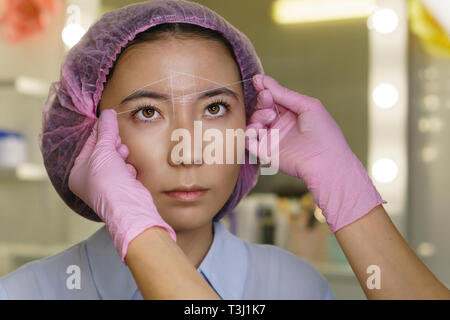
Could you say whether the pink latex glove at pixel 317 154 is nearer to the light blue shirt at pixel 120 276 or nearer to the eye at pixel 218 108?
the eye at pixel 218 108

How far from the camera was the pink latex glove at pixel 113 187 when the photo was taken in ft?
2.30

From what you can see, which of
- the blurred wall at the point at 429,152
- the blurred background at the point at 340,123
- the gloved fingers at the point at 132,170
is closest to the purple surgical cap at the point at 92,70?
the gloved fingers at the point at 132,170

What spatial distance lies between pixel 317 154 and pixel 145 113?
33 cm

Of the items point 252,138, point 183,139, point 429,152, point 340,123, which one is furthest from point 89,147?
point 429,152

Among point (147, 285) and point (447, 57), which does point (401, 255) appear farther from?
point (447, 57)

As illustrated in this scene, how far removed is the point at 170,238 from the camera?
2.30 feet

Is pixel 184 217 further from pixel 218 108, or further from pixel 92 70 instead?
pixel 92 70

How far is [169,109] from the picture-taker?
2.67ft

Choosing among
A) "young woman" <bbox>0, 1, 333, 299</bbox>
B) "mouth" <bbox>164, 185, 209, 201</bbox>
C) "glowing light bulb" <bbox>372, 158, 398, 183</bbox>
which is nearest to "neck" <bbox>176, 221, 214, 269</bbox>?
"young woman" <bbox>0, 1, 333, 299</bbox>
